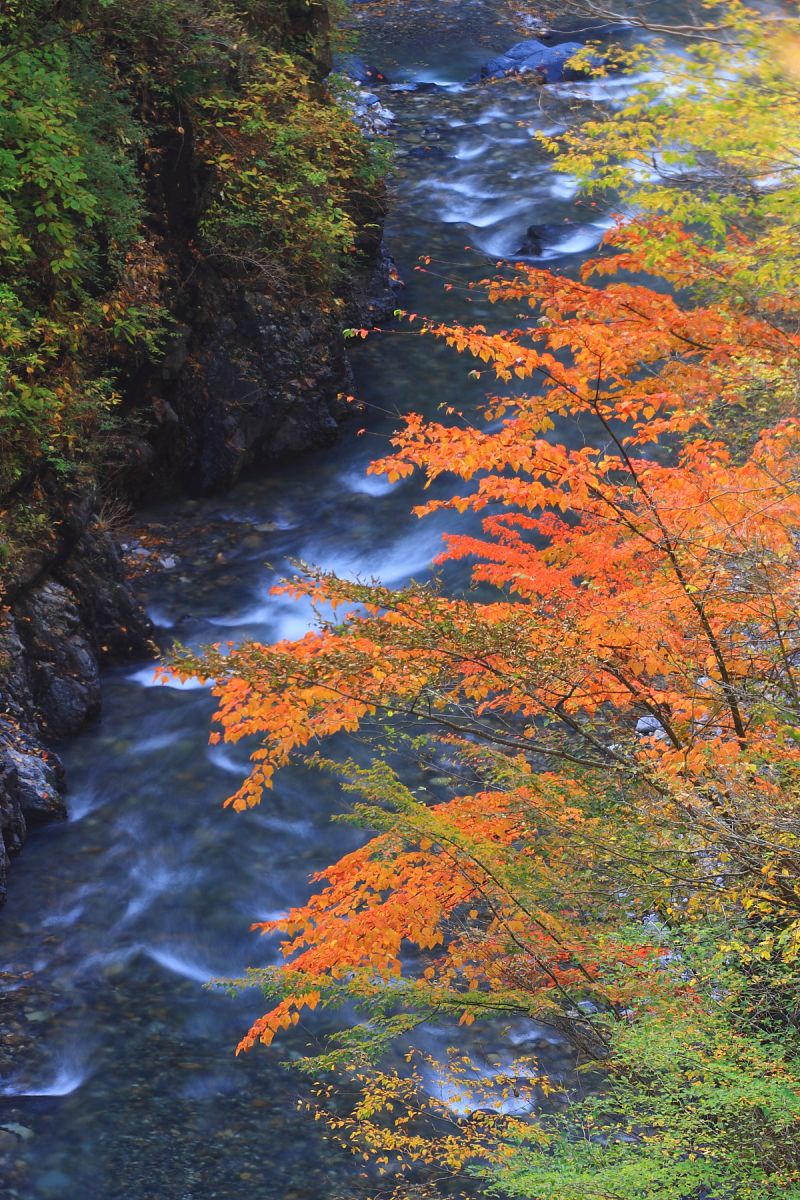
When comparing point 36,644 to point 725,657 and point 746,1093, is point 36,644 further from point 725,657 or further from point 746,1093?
point 746,1093

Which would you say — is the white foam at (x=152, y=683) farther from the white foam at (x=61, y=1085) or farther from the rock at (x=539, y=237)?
the rock at (x=539, y=237)

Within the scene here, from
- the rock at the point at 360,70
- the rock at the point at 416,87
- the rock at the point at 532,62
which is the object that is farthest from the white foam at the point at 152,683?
the rock at the point at 532,62

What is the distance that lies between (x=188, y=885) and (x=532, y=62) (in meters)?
22.3

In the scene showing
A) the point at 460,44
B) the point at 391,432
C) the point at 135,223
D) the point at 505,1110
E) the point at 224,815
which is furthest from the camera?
the point at 460,44

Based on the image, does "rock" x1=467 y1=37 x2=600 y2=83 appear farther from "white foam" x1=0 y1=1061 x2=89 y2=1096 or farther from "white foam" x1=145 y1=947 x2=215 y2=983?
"white foam" x1=0 y1=1061 x2=89 y2=1096

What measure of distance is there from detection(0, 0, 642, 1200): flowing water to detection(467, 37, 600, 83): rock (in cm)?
1040

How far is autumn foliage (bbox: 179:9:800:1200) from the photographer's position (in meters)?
3.70

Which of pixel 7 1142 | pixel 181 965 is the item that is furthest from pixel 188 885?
pixel 7 1142

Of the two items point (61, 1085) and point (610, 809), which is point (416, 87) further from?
point (61, 1085)

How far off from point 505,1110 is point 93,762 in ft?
15.5

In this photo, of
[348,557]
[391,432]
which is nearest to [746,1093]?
[348,557]

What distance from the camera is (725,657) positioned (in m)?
4.89

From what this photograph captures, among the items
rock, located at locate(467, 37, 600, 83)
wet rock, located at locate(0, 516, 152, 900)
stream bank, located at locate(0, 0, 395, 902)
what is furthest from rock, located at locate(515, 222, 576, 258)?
wet rock, located at locate(0, 516, 152, 900)

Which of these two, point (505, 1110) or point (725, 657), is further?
point (505, 1110)
